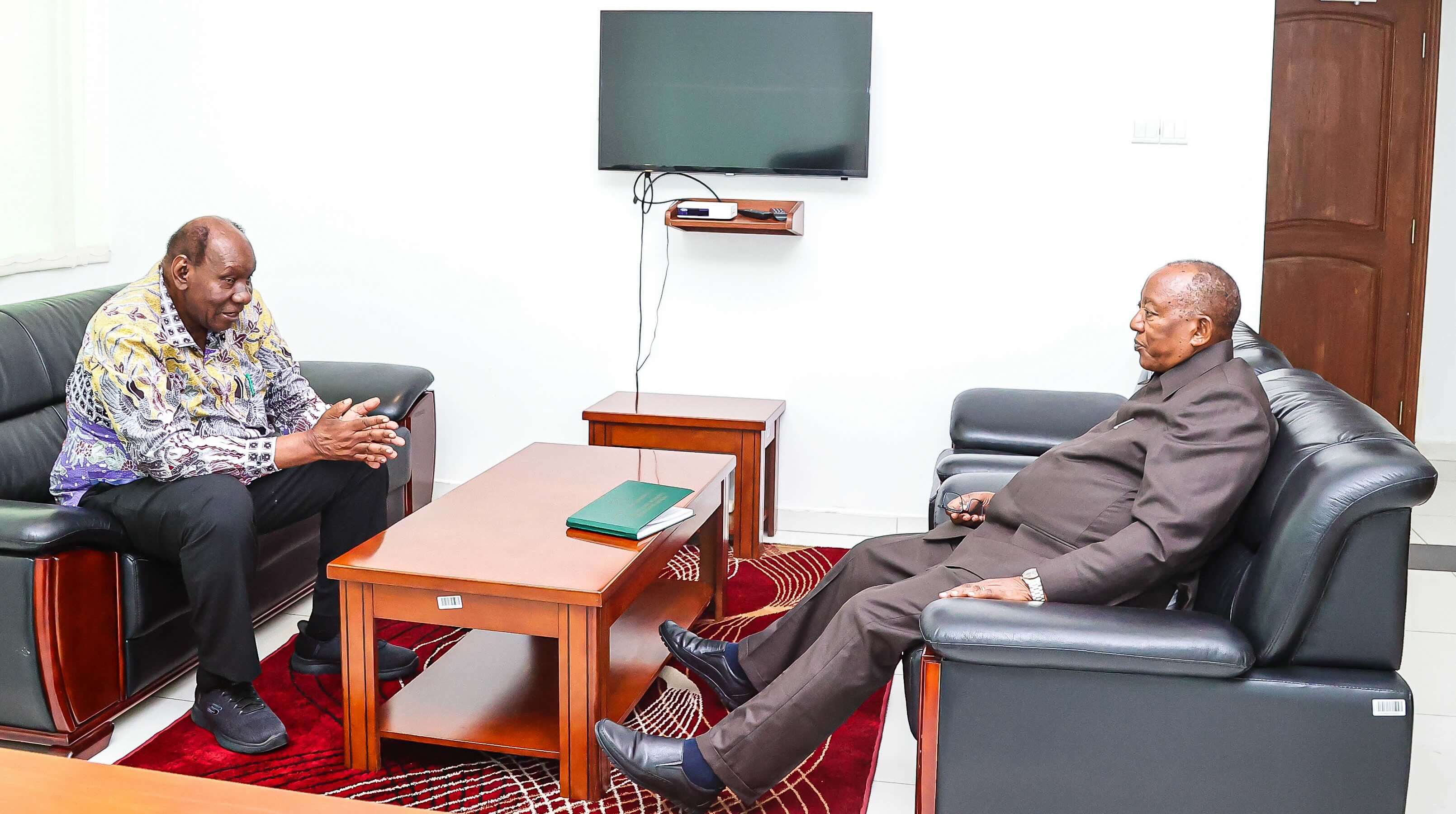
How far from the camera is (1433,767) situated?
258 cm

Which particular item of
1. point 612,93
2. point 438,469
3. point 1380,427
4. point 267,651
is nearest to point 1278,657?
point 1380,427

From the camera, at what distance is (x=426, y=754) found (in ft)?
8.32

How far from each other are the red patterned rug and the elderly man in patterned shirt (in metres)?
0.06

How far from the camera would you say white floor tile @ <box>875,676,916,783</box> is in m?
2.52

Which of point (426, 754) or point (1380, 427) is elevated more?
point (1380, 427)

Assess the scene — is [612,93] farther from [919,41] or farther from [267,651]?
[267,651]

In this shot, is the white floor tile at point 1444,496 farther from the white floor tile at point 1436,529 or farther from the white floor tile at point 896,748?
the white floor tile at point 896,748

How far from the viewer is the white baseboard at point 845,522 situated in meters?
4.29

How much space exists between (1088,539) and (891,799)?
2.12 ft

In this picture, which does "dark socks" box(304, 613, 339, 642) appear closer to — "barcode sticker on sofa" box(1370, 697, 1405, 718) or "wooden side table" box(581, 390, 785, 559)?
"wooden side table" box(581, 390, 785, 559)

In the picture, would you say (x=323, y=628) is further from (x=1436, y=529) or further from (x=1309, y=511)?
(x=1436, y=529)

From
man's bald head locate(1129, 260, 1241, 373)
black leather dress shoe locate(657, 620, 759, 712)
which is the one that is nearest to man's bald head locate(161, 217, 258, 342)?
black leather dress shoe locate(657, 620, 759, 712)

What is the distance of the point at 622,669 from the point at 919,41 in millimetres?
2424

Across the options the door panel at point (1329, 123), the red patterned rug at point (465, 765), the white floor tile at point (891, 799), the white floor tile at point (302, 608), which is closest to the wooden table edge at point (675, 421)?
the white floor tile at point (302, 608)
